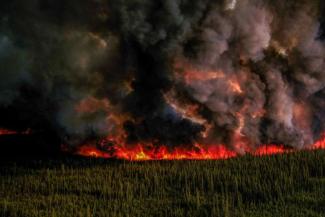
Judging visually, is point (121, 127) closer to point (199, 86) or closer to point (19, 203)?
point (199, 86)

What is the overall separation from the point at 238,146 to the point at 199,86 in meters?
3.63

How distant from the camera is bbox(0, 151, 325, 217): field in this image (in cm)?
2400

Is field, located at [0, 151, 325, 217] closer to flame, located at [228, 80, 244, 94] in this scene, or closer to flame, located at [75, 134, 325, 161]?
flame, located at [75, 134, 325, 161]

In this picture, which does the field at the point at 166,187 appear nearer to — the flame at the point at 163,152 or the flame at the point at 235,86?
the flame at the point at 163,152

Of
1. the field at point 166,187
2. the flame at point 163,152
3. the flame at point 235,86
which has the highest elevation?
the flame at point 235,86

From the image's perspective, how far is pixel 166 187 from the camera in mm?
27000

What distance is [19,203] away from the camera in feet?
82.8

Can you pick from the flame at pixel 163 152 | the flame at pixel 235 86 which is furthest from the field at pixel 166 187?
the flame at pixel 235 86

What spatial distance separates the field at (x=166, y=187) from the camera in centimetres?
2400

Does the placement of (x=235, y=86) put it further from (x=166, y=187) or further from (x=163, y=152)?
(x=166, y=187)

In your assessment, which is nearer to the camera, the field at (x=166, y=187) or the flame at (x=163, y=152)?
the field at (x=166, y=187)

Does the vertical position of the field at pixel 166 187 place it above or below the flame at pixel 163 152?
below

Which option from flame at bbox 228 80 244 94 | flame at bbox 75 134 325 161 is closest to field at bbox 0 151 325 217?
flame at bbox 75 134 325 161

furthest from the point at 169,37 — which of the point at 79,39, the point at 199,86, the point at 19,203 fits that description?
the point at 19,203
